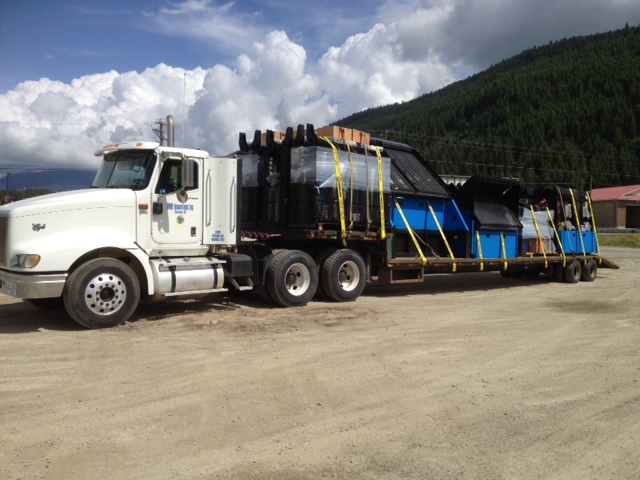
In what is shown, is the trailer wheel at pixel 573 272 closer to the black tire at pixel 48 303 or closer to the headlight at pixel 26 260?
the black tire at pixel 48 303

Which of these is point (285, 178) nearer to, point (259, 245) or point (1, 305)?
point (259, 245)

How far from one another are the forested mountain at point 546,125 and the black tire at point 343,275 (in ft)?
330

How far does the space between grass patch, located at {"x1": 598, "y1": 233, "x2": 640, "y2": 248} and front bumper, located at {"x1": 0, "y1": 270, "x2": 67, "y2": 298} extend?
146 ft

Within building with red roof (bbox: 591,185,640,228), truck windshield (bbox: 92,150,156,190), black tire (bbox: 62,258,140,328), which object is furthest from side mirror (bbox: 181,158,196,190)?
building with red roof (bbox: 591,185,640,228)

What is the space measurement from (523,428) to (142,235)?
629cm

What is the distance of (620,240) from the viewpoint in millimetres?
46062

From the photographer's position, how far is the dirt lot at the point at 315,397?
399 cm

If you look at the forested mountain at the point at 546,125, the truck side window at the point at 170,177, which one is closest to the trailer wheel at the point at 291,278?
the truck side window at the point at 170,177

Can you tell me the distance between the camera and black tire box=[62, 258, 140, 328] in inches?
307

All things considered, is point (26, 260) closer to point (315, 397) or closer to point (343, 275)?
point (315, 397)

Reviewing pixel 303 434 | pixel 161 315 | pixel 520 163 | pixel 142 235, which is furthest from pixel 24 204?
pixel 520 163

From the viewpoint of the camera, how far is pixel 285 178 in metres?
11.3

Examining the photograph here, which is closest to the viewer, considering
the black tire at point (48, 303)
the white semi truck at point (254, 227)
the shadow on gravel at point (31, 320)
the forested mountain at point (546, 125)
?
the white semi truck at point (254, 227)

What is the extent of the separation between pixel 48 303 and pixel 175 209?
8.56 feet
